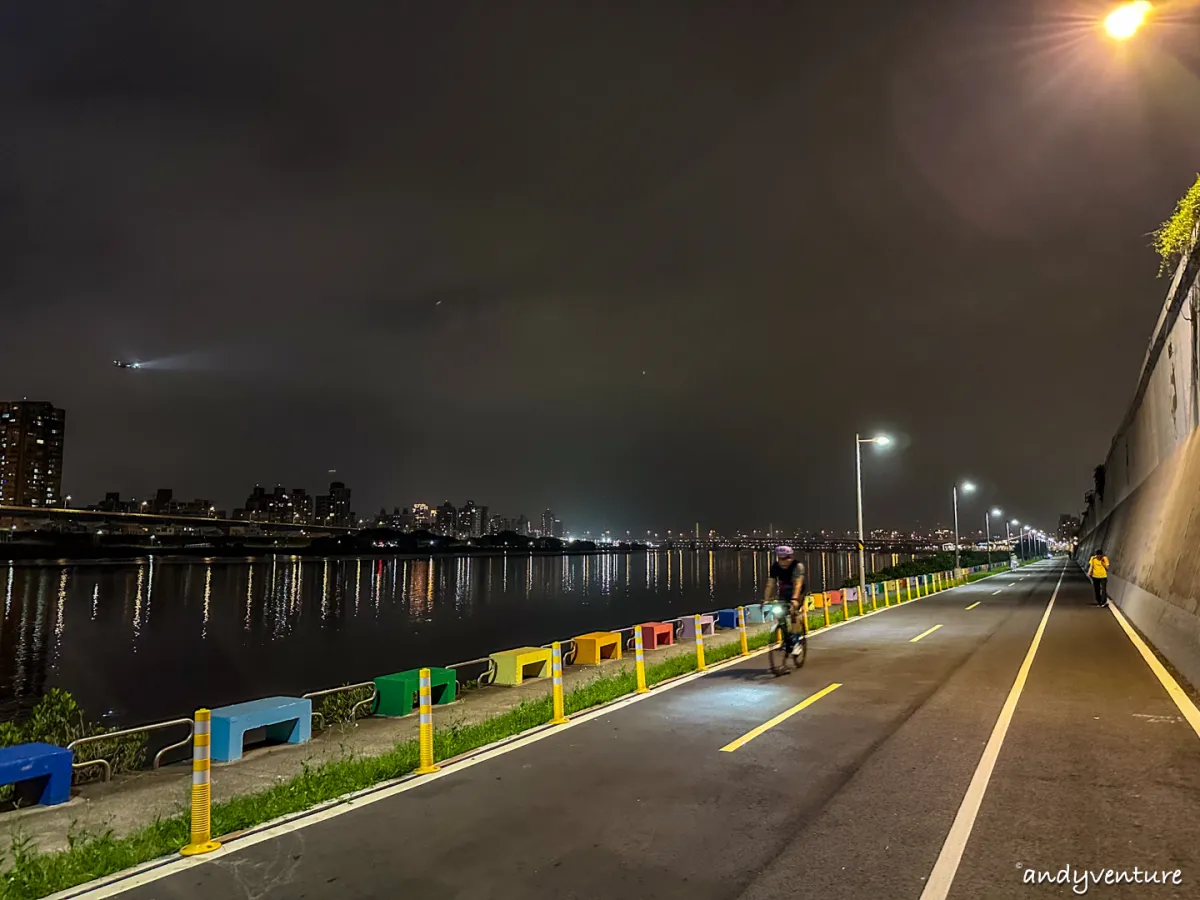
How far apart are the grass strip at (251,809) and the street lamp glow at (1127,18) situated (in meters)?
10.8

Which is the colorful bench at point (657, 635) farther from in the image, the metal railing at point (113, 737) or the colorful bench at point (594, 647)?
the metal railing at point (113, 737)

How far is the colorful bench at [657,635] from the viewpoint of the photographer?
20.7 meters

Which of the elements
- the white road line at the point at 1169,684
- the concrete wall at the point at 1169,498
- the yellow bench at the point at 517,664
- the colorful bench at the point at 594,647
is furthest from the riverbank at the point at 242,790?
the concrete wall at the point at 1169,498

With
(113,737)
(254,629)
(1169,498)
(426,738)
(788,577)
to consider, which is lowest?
(254,629)

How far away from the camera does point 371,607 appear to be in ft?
230

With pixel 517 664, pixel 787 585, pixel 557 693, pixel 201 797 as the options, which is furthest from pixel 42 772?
pixel 787 585

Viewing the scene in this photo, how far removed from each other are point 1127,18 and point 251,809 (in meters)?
11.7

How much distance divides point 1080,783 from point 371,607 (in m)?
68.7

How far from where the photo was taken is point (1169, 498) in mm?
21812

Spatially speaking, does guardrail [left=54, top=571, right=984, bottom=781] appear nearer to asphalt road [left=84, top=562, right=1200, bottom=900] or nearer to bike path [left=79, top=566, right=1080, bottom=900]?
bike path [left=79, top=566, right=1080, bottom=900]

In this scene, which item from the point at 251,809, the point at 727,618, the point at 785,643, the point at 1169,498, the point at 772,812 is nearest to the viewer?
the point at 772,812

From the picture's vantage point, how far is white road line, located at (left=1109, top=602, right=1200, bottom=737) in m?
10.1

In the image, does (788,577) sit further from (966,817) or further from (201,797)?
(201,797)

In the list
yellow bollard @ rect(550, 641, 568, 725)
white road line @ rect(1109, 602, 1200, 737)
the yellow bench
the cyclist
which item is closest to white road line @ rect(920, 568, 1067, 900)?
white road line @ rect(1109, 602, 1200, 737)
